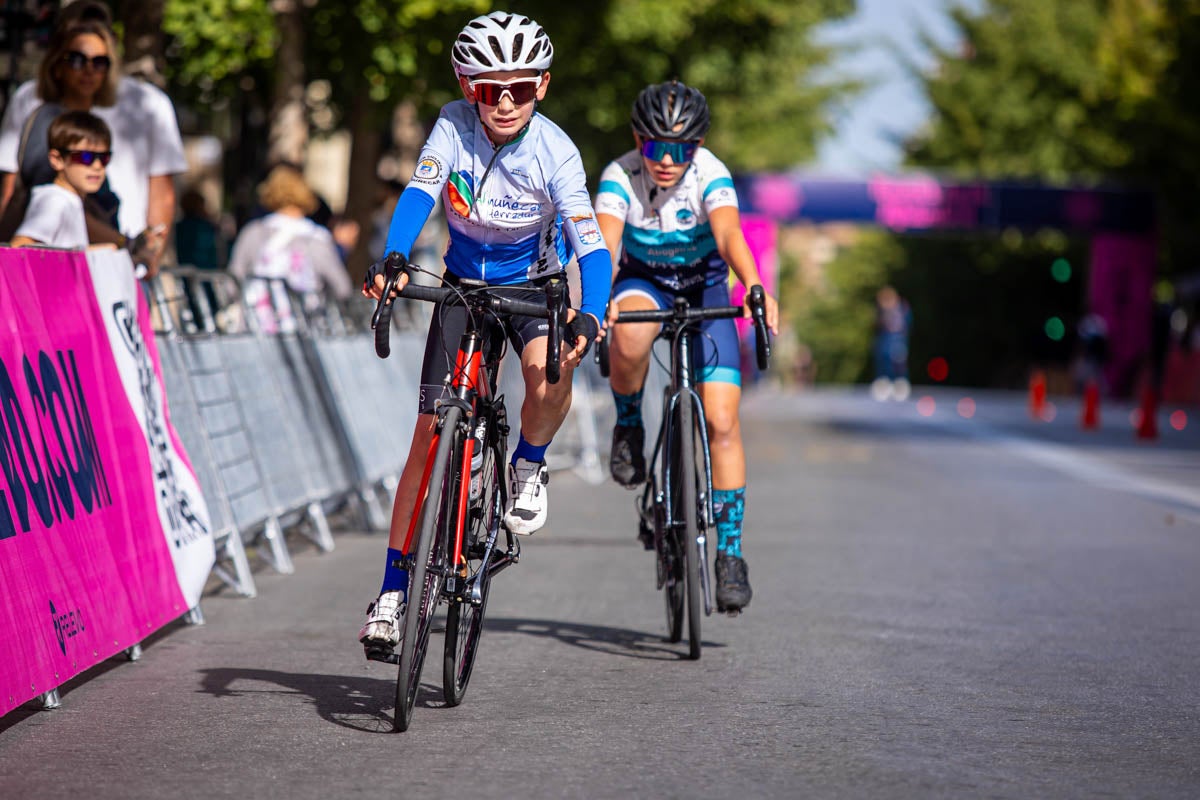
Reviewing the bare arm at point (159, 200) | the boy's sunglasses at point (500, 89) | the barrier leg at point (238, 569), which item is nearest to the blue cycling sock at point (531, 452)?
the boy's sunglasses at point (500, 89)

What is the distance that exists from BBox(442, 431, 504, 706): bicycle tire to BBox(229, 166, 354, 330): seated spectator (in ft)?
21.4

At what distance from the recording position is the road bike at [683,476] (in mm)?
7184

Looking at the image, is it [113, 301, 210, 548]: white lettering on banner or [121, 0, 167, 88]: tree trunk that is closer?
[113, 301, 210, 548]: white lettering on banner

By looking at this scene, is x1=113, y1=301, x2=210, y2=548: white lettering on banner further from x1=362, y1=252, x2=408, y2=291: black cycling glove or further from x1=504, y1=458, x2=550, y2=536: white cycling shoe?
x1=362, y1=252, x2=408, y2=291: black cycling glove

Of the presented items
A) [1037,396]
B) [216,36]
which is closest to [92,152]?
[216,36]

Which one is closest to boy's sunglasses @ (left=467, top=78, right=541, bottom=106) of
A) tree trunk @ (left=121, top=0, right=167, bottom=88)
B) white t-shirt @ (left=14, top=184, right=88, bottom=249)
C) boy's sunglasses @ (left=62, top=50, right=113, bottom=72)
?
white t-shirt @ (left=14, top=184, right=88, bottom=249)

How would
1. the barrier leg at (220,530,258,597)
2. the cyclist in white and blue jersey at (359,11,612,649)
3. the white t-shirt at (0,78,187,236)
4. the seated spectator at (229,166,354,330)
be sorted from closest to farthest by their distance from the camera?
the cyclist in white and blue jersey at (359,11,612,649) < the barrier leg at (220,530,258,597) < the white t-shirt at (0,78,187,236) < the seated spectator at (229,166,354,330)

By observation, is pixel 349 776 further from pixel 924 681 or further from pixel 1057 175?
pixel 1057 175

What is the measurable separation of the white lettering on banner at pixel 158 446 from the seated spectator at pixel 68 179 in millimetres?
1215

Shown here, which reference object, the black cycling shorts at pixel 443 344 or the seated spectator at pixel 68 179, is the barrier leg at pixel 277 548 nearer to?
the seated spectator at pixel 68 179

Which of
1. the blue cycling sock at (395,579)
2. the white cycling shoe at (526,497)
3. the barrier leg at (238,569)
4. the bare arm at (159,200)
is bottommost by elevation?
the barrier leg at (238,569)

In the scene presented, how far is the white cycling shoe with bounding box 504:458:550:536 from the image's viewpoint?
6.46 meters

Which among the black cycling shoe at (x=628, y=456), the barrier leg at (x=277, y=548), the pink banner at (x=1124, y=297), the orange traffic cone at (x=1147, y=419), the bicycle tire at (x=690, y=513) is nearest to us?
the bicycle tire at (x=690, y=513)

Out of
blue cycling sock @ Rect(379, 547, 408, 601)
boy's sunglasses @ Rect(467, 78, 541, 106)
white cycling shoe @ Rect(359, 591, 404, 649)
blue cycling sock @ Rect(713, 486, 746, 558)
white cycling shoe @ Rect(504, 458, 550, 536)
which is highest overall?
boy's sunglasses @ Rect(467, 78, 541, 106)
